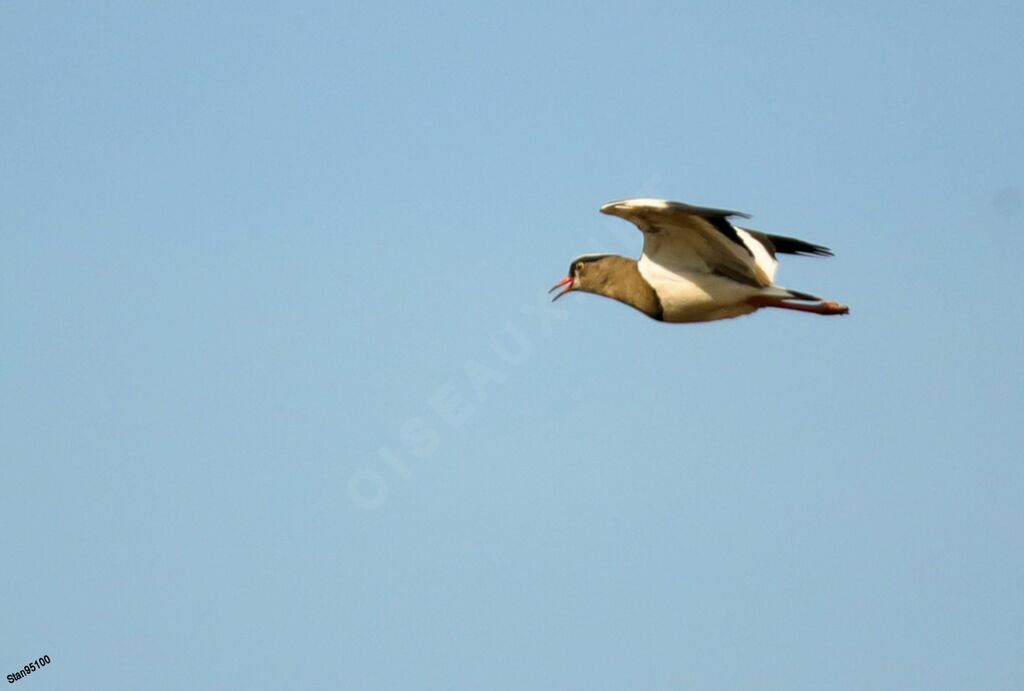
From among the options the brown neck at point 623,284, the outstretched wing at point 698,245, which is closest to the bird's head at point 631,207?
the outstretched wing at point 698,245

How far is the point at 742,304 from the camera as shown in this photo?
27.4 meters

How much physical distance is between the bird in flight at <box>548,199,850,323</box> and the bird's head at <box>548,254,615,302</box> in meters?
0.60

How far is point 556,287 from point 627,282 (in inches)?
73.6

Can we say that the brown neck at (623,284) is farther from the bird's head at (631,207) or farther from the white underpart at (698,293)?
the bird's head at (631,207)

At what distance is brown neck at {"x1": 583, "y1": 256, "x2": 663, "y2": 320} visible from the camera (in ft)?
91.5

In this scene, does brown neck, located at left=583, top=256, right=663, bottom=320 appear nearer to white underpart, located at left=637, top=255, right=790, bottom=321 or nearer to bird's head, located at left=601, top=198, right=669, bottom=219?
white underpart, located at left=637, top=255, right=790, bottom=321

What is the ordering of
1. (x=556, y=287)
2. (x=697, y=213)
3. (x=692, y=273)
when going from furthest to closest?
(x=556, y=287) < (x=692, y=273) < (x=697, y=213)

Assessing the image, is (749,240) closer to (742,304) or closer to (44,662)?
(742,304)

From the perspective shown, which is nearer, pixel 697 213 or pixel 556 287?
pixel 697 213

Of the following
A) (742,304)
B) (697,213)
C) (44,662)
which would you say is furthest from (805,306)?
(44,662)

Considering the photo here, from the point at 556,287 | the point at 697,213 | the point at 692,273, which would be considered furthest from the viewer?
the point at 556,287

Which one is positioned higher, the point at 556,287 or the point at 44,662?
the point at 556,287

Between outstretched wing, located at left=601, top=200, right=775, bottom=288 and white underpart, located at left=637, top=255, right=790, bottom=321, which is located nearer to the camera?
outstretched wing, located at left=601, top=200, right=775, bottom=288

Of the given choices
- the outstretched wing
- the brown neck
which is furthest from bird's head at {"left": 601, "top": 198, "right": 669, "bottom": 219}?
the brown neck
